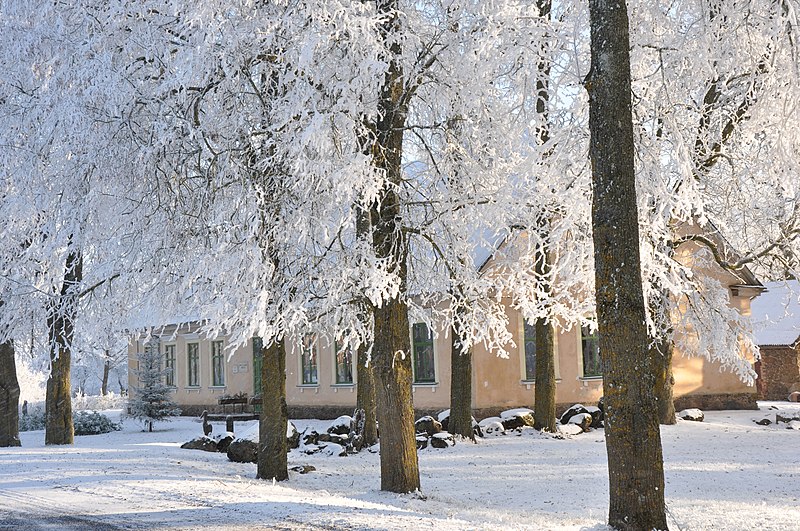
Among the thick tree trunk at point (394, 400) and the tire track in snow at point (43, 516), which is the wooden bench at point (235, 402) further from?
the tire track in snow at point (43, 516)

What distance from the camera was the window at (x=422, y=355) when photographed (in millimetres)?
24688

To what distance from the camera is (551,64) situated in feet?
38.3

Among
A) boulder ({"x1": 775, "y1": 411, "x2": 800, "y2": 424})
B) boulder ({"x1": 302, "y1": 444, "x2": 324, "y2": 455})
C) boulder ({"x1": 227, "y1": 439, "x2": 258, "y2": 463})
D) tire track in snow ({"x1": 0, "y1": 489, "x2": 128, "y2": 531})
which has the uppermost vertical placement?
tire track in snow ({"x1": 0, "y1": 489, "x2": 128, "y2": 531})

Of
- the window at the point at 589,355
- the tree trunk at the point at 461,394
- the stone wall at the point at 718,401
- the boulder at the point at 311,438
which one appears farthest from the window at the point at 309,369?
the stone wall at the point at 718,401

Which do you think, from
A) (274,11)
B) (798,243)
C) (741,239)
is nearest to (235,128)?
(274,11)

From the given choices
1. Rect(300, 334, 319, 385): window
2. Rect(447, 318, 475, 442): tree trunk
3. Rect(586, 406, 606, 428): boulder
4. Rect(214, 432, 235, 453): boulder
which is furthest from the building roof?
Rect(214, 432, 235, 453): boulder

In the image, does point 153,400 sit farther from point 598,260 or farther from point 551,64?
point 598,260

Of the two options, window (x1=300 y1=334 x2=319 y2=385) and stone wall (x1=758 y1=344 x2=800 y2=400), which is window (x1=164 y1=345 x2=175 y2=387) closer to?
window (x1=300 y1=334 x2=319 y2=385)

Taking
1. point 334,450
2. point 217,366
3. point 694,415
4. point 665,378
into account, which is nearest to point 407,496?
point 334,450

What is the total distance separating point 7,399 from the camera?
56.0 ft

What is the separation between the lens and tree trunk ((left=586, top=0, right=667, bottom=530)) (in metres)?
6.99

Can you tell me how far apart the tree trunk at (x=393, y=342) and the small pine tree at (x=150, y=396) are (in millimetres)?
17534

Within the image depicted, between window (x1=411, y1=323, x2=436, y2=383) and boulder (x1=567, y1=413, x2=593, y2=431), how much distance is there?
496cm

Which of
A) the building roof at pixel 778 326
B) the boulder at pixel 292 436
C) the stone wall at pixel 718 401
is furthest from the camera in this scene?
the building roof at pixel 778 326
